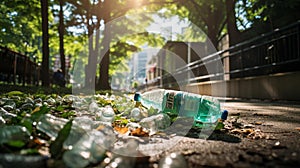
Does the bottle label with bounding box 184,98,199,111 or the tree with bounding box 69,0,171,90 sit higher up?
the tree with bounding box 69,0,171,90

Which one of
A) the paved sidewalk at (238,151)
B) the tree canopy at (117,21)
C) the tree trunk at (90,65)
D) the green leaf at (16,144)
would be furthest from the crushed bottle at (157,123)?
the tree trunk at (90,65)

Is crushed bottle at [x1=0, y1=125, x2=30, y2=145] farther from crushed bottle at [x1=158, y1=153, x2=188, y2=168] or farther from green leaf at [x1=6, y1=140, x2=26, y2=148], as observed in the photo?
crushed bottle at [x1=158, y1=153, x2=188, y2=168]

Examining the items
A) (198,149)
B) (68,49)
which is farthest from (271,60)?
(68,49)

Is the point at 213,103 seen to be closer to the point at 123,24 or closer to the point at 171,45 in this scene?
the point at 123,24

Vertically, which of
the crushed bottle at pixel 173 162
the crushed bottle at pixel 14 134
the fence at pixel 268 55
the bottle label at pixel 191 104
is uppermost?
the fence at pixel 268 55

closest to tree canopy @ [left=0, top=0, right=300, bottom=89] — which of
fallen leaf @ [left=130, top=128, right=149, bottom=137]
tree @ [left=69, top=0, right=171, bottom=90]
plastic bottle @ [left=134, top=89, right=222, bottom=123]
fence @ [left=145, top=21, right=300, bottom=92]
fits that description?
tree @ [left=69, top=0, right=171, bottom=90]

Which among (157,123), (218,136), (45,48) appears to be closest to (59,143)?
(157,123)

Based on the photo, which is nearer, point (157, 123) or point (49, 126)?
point (49, 126)

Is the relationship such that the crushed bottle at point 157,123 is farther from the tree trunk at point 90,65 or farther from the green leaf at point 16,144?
the tree trunk at point 90,65

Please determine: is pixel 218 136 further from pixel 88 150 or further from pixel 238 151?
pixel 88 150

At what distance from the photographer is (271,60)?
7.52 m

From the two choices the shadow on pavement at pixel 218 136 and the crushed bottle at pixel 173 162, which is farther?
the shadow on pavement at pixel 218 136

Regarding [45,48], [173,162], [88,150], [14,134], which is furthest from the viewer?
[45,48]

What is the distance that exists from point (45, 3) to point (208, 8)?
37.8 feet
